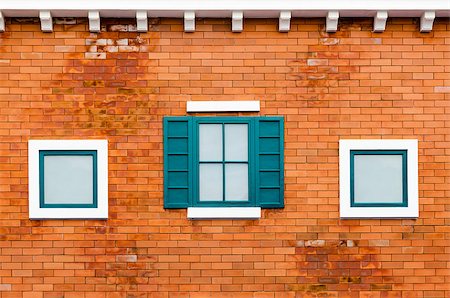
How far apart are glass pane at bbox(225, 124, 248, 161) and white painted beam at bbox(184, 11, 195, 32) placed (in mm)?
1286

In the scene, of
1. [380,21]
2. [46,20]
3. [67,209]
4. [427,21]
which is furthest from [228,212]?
[427,21]

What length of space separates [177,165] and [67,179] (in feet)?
4.52

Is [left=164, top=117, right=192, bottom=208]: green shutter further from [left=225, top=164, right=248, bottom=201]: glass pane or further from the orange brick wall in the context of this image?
[left=225, top=164, right=248, bottom=201]: glass pane

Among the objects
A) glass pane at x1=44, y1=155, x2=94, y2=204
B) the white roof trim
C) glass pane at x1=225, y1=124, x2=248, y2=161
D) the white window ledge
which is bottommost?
the white window ledge

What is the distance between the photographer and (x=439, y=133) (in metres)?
7.60

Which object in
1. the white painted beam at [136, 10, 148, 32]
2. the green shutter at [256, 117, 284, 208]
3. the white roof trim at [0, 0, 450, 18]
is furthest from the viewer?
the green shutter at [256, 117, 284, 208]

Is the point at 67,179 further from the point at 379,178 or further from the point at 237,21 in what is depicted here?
the point at 379,178

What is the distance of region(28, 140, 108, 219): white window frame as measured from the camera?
7457 mm

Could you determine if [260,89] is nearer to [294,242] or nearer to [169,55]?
[169,55]

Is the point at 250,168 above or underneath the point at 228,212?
above

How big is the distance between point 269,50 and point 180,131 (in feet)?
4.96

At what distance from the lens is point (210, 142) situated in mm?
7582

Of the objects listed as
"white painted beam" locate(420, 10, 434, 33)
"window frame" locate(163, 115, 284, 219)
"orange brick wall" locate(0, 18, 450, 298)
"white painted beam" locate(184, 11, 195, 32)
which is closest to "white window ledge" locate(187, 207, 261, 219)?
"window frame" locate(163, 115, 284, 219)
